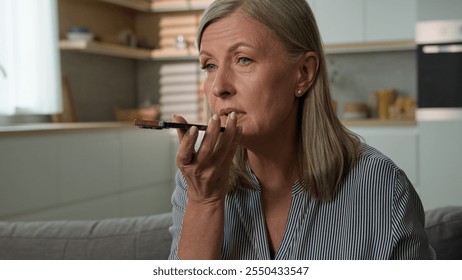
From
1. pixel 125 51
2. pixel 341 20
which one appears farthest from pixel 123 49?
pixel 341 20

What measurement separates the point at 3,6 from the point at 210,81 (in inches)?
95.9

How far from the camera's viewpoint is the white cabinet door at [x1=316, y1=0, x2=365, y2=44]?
367 cm

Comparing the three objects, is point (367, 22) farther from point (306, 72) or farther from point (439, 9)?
point (306, 72)

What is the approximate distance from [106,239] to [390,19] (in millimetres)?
2940

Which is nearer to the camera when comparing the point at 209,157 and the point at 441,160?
the point at 209,157

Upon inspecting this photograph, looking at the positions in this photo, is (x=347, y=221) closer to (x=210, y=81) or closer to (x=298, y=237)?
(x=298, y=237)

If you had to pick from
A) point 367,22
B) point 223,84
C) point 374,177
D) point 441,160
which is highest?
point 367,22

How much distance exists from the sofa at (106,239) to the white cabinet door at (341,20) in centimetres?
274

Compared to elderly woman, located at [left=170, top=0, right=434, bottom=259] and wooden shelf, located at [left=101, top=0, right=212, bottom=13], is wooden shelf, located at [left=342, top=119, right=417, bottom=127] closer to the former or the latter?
wooden shelf, located at [left=101, top=0, right=212, bottom=13]

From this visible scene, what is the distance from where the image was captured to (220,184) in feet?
2.59

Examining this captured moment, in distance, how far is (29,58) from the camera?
3170mm

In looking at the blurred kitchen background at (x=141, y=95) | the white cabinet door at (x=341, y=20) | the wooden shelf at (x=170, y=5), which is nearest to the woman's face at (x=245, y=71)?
the blurred kitchen background at (x=141, y=95)

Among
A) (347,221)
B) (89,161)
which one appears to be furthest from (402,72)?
(347,221)

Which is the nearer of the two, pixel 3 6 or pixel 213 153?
pixel 213 153
